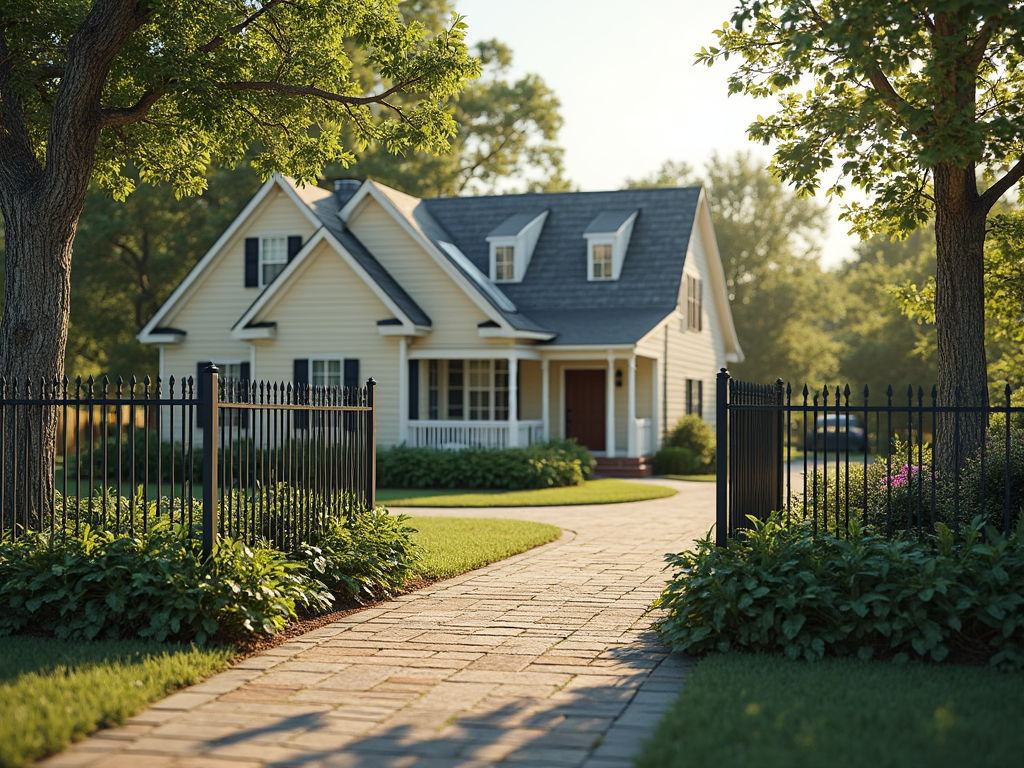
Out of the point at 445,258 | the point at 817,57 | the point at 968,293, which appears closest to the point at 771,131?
the point at 817,57

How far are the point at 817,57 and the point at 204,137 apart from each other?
6622mm

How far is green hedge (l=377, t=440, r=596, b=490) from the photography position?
22406 mm

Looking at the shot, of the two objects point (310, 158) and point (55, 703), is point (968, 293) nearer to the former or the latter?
point (310, 158)

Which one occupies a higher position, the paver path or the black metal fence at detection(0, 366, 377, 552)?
the black metal fence at detection(0, 366, 377, 552)

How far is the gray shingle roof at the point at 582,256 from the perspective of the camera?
26625mm

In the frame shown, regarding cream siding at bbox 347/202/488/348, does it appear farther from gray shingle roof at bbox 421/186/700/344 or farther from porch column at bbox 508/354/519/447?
gray shingle roof at bbox 421/186/700/344

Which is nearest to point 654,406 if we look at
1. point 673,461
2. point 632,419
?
point 673,461

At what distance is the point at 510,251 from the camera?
28531 millimetres

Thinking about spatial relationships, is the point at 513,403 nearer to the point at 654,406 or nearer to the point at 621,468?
the point at 621,468

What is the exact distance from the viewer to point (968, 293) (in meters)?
10.1

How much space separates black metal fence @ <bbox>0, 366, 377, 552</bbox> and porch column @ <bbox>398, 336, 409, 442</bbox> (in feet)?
48.4

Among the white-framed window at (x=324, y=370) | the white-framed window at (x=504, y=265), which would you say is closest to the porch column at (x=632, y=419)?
the white-framed window at (x=504, y=265)

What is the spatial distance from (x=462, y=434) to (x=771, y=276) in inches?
1221

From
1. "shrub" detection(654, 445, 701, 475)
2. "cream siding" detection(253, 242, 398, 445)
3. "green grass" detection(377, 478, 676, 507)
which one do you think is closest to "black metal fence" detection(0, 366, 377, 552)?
"green grass" detection(377, 478, 676, 507)
